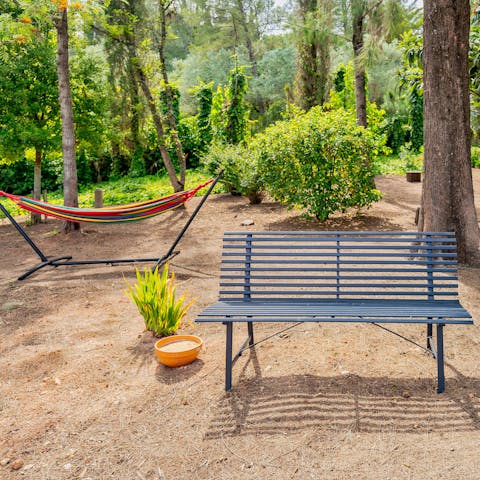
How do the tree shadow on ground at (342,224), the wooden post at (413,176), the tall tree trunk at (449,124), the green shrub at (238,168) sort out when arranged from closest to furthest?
the tall tree trunk at (449,124), the tree shadow on ground at (342,224), the green shrub at (238,168), the wooden post at (413,176)

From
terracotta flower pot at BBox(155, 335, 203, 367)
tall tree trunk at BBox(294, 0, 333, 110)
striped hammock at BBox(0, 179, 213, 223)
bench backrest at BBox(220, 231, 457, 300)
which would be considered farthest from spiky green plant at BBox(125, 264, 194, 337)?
tall tree trunk at BBox(294, 0, 333, 110)

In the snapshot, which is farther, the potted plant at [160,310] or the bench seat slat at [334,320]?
the potted plant at [160,310]

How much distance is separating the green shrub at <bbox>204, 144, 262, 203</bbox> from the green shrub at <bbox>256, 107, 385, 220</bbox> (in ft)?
4.29

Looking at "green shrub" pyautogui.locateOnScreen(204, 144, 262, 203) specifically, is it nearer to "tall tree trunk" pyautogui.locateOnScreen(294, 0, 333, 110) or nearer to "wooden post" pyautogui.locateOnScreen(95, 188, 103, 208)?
"wooden post" pyautogui.locateOnScreen(95, 188, 103, 208)

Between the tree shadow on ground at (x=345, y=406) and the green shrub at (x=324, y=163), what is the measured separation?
4.88 meters

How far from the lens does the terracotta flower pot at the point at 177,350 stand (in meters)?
3.25

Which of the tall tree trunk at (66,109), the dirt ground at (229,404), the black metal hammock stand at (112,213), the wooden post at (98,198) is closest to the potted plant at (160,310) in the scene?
the dirt ground at (229,404)

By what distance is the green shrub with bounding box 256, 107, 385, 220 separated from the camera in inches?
298

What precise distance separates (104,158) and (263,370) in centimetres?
1649

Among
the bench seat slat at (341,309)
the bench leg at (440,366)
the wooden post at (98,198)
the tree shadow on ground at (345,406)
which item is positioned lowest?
the tree shadow on ground at (345,406)

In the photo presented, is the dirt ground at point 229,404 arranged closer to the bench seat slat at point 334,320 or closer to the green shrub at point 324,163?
the bench seat slat at point 334,320

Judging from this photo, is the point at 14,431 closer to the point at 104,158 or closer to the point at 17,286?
the point at 17,286

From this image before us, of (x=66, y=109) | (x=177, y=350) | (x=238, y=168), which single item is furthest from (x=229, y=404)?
(x=238, y=168)

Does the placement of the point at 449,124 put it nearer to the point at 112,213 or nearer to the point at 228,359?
the point at 228,359
